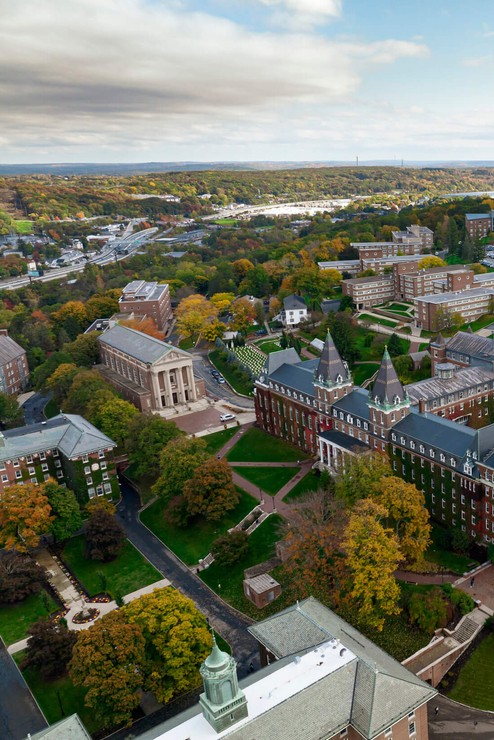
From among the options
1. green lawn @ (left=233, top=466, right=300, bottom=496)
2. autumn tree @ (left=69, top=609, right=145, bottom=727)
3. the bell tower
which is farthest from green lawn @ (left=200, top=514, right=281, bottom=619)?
the bell tower

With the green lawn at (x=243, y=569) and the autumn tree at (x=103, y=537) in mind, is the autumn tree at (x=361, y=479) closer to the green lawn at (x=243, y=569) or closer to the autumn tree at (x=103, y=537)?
the green lawn at (x=243, y=569)

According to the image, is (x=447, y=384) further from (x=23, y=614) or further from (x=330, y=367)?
(x=23, y=614)

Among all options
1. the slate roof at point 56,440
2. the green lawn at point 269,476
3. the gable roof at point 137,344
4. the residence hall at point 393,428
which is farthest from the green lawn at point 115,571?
the gable roof at point 137,344

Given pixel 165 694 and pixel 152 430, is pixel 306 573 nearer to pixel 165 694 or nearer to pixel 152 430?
pixel 165 694

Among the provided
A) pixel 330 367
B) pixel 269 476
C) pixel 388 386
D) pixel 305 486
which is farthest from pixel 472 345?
pixel 269 476

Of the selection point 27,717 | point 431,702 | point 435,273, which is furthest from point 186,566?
point 435,273

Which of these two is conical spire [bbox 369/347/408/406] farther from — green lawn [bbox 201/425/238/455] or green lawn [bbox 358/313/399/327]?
green lawn [bbox 358/313/399/327]
